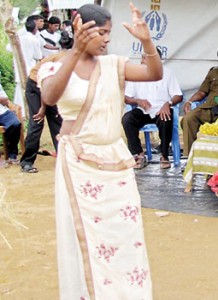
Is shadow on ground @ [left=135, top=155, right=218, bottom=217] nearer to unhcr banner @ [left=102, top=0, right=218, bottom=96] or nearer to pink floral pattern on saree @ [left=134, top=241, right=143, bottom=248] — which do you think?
unhcr banner @ [left=102, top=0, right=218, bottom=96]

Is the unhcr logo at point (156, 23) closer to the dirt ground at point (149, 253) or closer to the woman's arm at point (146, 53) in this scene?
the dirt ground at point (149, 253)

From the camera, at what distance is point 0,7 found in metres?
10.7

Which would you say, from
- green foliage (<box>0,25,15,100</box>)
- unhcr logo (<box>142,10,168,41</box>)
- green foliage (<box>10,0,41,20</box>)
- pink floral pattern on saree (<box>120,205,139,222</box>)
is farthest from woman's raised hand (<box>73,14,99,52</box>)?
green foliage (<box>10,0,41,20</box>)

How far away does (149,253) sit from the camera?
4.69 metres

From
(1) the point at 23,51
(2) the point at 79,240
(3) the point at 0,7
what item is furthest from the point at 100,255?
(1) the point at 23,51

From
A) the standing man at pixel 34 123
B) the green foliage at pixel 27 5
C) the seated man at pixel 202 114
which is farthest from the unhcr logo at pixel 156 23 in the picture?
the green foliage at pixel 27 5

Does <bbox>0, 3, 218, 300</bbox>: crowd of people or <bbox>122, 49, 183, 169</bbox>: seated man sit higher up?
<bbox>0, 3, 218, 300</bbox>: crowd of people

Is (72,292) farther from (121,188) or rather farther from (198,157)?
(198,157)

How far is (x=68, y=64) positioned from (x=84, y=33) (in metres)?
0.18

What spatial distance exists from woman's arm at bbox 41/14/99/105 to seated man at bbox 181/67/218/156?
402 centimetres

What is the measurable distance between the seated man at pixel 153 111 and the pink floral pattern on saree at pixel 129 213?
13.8ft

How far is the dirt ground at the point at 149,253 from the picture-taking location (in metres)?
4.03

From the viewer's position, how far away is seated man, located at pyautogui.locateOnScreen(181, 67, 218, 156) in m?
6.95

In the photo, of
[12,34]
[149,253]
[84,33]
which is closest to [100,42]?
[84,33]
